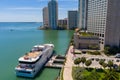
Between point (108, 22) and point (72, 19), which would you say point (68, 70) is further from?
point (72, 19)

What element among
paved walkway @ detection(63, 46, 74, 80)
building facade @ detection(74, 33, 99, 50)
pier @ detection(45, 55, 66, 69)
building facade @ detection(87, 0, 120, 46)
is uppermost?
building facade @ detection(87, 0, 120, 46)

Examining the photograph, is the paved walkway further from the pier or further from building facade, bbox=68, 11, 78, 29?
building facade, bbox=68, 11, 78, 29

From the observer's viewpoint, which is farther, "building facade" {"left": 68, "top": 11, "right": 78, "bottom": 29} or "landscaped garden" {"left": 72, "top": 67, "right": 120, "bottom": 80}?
"building facade" {"left": 68, "top": 11, "right": 78, "bottom": 29}

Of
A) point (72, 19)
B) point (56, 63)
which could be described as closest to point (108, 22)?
point (56, 63)

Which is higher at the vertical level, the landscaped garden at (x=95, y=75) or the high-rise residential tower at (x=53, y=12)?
the high-rise residential tower at (x=53, y=12)

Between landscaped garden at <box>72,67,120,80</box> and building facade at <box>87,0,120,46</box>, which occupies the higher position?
building facade at <box>87,0,120,46</box>

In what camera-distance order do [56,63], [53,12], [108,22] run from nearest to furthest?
[56,63], [108,22], [53,12]

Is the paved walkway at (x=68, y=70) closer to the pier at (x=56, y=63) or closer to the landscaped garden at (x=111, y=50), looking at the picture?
the pier at (x=56, y=63)

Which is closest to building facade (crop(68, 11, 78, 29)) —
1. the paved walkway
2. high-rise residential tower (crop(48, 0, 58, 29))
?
high-rise residential tower (crop(48, 0, 58, 29))

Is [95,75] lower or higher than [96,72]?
higher

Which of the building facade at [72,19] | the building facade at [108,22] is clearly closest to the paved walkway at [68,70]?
the building facade at [108,22]

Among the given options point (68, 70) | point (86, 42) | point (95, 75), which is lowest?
point (68, 70)
